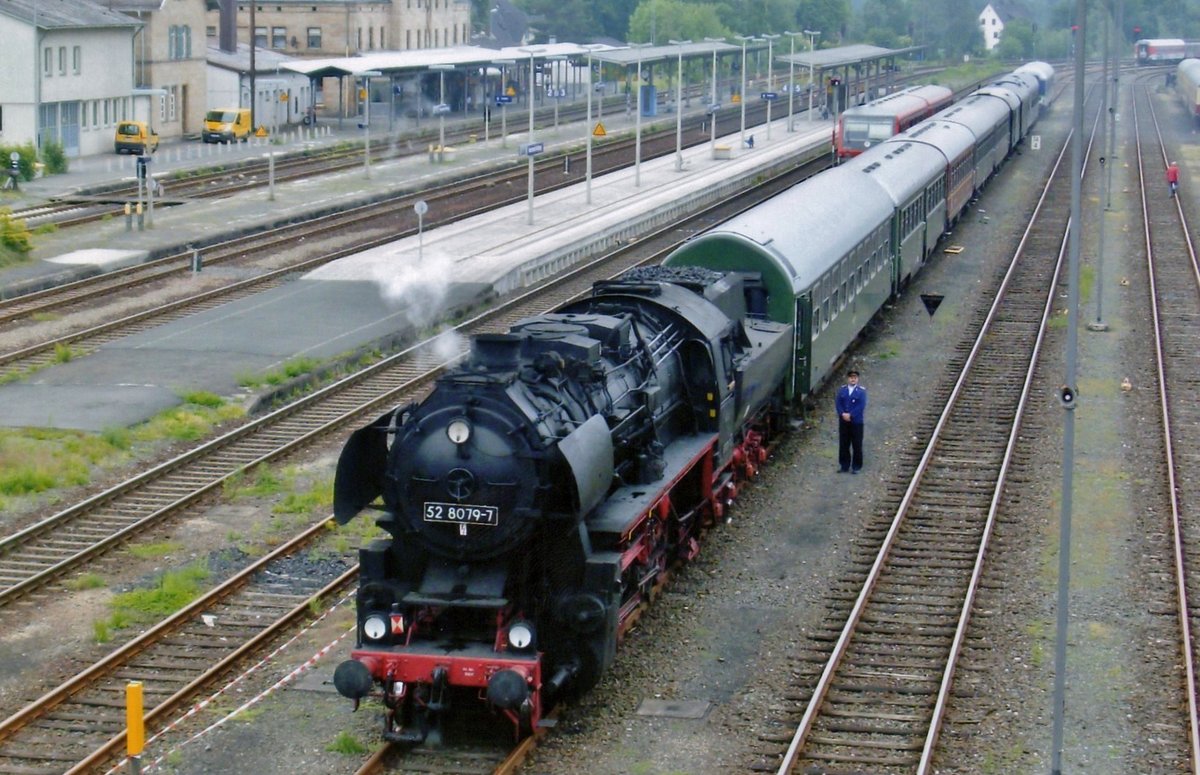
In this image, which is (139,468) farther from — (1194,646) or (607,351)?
(1194,646)

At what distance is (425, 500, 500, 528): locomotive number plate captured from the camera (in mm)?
13125

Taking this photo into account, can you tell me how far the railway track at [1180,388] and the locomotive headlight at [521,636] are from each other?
5.36 meters

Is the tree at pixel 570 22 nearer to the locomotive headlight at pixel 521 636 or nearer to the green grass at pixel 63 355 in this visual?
the green grass at pixel 63 355

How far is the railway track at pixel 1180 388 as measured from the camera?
16281mm

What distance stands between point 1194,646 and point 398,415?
7.91m

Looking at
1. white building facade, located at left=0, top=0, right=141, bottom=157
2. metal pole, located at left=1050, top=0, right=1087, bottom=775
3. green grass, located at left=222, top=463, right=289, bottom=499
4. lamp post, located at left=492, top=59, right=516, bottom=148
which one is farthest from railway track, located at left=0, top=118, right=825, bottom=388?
metal pole, located at left=1050, top=0, right=1087, bottom=775

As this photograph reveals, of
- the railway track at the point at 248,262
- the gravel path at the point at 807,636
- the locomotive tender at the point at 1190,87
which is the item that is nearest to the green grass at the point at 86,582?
the gravel path at the point at 807,636

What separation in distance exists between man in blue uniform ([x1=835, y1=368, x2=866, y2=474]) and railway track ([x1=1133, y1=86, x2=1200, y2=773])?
3939 mm

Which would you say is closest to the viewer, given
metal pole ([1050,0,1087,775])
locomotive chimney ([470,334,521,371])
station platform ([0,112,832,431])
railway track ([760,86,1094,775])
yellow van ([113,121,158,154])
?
metal pole ([1050,0,1087,775])

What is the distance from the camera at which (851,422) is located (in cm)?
2152

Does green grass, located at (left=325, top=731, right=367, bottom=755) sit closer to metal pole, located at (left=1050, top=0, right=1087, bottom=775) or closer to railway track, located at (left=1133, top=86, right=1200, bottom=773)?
metal pole, located at (left=1050, top=0, right=1087, bottom=775)

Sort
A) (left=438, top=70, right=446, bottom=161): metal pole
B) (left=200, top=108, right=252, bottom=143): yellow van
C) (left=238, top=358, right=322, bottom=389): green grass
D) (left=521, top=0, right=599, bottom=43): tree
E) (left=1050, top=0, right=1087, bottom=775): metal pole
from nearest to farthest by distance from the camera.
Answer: (left=1050, top=0, right=1087, bottom=775): metal pole < (left=238, top=358, right=322, bottom=389): green grass < (left=438, top=70, right=446, bottom=161): metal pole < (left=200, top=108, right=252, bottom=143): yellow van < (left=521, top=0, right=599, bottom=43): tree

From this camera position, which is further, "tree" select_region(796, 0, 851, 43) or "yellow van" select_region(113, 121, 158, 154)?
"tree" select_region(796, 0, 851, 43)

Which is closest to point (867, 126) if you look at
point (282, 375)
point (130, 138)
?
point (130, 138)
